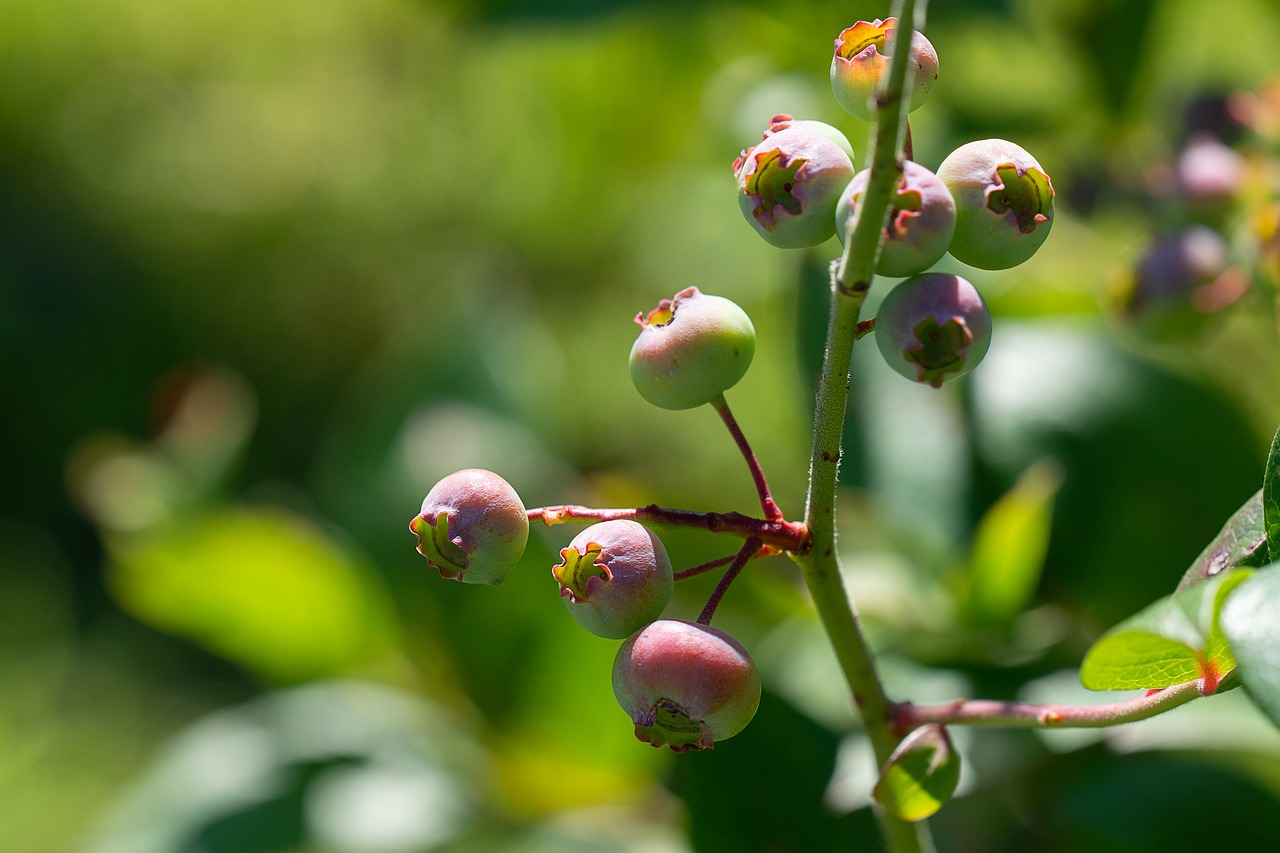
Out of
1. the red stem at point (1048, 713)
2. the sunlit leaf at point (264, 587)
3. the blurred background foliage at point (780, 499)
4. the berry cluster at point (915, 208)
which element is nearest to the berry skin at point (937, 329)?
the berry cluster at point (915, 208)

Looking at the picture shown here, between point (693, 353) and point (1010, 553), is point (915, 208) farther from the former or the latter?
point (1010, 553)

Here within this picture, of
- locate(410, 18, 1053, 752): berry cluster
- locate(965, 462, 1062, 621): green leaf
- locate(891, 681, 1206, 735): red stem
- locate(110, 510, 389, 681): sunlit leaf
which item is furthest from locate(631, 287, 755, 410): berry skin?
locate(110, 510, 389, 681): sunlit leaf

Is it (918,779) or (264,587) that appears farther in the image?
(264,587)

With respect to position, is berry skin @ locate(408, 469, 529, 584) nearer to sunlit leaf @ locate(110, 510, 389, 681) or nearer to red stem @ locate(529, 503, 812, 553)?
red stem @ locate(529, 503, 812, 553)

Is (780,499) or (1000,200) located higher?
(780,499)

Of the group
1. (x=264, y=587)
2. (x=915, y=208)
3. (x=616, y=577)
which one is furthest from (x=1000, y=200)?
(x=264, y=587)

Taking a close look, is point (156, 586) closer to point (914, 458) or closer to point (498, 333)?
point (498, 333)
